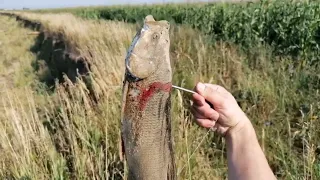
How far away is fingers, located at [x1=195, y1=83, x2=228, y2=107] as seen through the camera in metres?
1.80

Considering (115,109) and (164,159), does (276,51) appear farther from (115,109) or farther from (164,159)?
(164,159)

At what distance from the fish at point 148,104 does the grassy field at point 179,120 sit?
1.02 meters

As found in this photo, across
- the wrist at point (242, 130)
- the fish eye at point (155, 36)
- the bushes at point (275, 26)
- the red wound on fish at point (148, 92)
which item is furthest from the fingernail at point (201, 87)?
the bushes at point (275, 26)

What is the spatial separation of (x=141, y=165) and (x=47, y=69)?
14.6 m

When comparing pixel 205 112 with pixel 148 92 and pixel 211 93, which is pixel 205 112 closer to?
pixel 211 93

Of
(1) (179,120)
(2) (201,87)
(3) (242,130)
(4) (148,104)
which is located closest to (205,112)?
(2) (201,87)

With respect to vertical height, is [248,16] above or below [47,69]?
above

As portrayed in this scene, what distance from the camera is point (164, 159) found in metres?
1.42

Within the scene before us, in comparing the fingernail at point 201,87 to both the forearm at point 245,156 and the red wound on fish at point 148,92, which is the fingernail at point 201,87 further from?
the red wound on fish at point 148,92

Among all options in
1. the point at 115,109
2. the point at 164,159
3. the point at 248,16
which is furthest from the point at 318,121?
the point at 248,16

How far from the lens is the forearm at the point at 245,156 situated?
1948 mm

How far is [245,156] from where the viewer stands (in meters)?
2.01

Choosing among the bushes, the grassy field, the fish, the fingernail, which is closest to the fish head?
the fish

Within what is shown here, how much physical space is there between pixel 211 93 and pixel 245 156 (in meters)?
0.35
